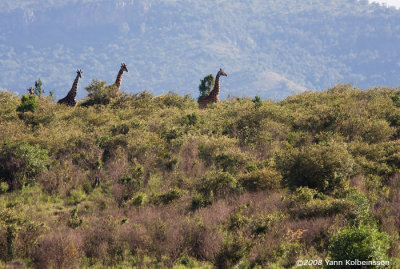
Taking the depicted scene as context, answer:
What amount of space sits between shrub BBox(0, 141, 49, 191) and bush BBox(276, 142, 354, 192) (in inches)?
327

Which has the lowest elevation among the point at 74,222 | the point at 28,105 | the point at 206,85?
the point at 74,222

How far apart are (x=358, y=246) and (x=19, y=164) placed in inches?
439

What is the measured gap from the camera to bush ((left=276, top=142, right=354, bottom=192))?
526 inches

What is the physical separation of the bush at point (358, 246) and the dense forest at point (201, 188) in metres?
0.02

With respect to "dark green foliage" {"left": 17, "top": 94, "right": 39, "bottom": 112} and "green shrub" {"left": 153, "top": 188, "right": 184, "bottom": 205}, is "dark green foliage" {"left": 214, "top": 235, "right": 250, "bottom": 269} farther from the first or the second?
"dark green foliage" {"left": 17, "top": 94, "right": 39, "bottom": 112}

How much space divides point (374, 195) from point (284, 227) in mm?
3154

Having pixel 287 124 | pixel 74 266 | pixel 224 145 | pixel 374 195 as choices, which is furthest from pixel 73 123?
pixel 374 195

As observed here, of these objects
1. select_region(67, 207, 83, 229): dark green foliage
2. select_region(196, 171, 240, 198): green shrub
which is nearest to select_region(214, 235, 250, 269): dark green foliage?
select_region(196, 171, 240, 198): green shrub

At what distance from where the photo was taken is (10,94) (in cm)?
2869

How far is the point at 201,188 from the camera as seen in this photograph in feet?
44.7

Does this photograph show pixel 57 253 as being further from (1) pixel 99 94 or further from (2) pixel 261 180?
(1) pixel 99 94

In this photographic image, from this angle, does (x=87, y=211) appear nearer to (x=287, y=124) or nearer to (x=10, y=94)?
(x=287, y=124)

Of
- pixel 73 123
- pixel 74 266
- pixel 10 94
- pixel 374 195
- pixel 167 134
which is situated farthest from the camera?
pixel 10 94

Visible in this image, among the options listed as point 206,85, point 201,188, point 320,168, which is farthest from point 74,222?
point 206,85
